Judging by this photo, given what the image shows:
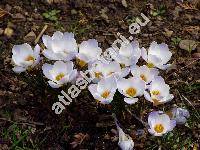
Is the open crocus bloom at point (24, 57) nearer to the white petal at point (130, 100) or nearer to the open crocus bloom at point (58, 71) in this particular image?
the open crocus bloom at point (58, 71)

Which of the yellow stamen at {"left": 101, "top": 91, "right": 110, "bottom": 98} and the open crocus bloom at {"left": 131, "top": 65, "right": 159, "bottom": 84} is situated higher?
the open crocus bloom at {"left": 131, "top": 65, "right": 159, "bottom": 84}

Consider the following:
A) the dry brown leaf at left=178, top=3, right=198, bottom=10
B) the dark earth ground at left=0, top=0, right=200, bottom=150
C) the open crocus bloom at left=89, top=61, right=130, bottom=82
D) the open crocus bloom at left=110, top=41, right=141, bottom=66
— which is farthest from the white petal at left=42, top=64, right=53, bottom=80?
the dry brown leaf at left=178, top=3, right=198, bottom=10

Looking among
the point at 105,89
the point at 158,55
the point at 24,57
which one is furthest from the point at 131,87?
the point at 24,57

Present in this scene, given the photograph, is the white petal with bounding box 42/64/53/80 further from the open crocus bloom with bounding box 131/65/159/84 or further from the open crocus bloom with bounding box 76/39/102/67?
the open crocus bloom with bounding box 131/65/159/84

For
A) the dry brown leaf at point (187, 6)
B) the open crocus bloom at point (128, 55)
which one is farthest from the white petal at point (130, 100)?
the dry brown leaf at point (187, 6)

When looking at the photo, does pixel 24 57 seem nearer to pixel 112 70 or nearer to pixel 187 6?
pixel 112 70

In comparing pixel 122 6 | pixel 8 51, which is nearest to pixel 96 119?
pixel 8 51
